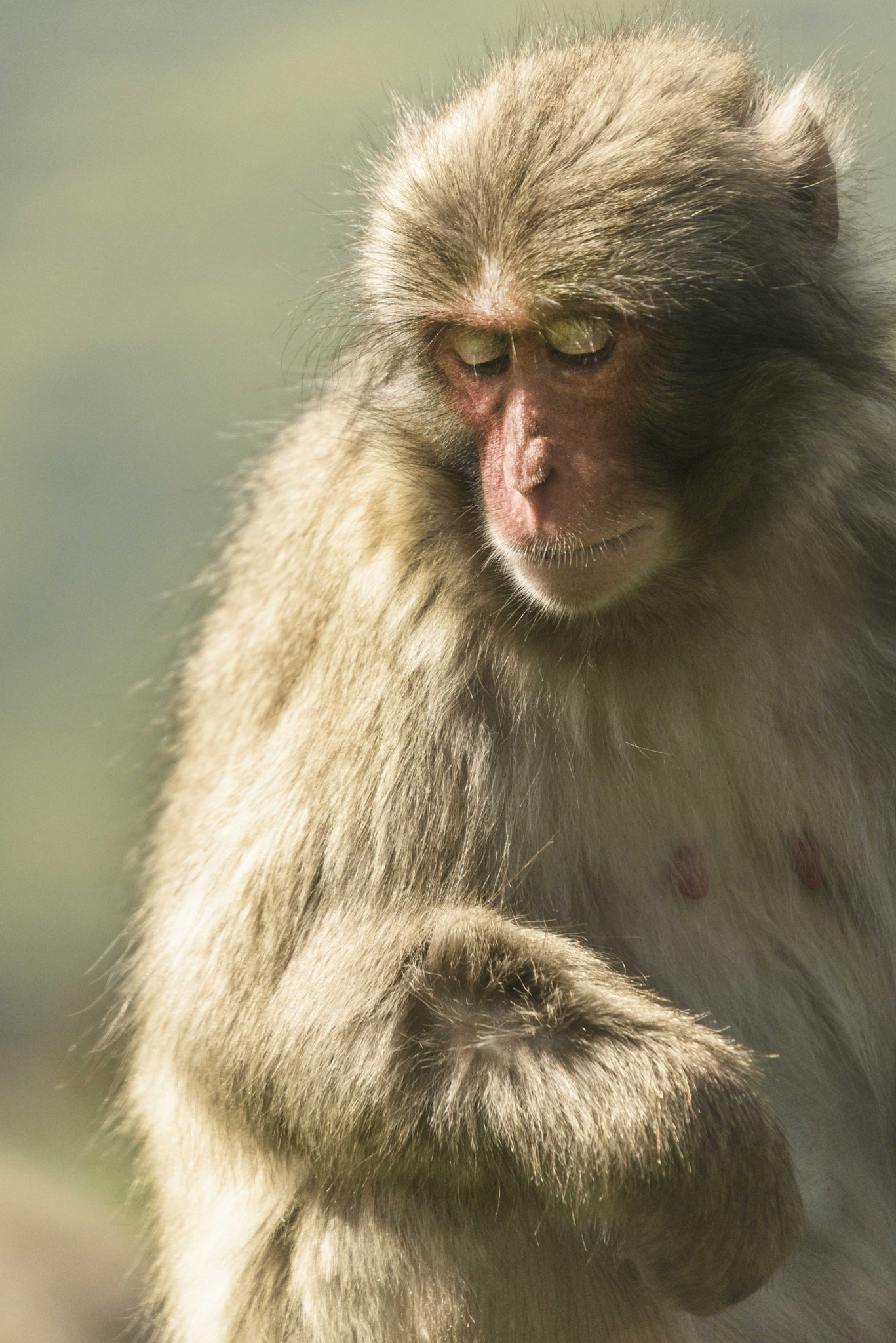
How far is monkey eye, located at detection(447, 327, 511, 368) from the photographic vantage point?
98.6 inches

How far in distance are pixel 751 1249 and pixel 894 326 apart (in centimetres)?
156

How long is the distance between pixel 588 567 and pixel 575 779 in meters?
0.49

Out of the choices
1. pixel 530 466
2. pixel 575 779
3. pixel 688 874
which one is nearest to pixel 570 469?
pixel 530 466

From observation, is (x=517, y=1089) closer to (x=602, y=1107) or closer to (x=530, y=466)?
(x=602, y=1107)

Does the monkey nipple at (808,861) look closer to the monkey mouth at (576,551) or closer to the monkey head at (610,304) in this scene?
the monkey head at (610,304)

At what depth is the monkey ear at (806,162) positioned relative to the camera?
262 centimetres

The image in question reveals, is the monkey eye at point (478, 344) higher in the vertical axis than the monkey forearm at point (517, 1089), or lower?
higher

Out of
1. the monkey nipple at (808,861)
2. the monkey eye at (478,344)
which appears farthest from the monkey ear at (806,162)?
the monkey nipple at (808,861)

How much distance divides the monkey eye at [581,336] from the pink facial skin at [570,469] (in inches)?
0.4

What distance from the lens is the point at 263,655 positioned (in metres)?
3.25

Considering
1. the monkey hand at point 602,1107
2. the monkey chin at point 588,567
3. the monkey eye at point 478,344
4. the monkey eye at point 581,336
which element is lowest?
the monkey hand at point 602,1107

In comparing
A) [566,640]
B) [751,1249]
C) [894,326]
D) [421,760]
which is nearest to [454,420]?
[566,640]

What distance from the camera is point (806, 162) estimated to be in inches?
104

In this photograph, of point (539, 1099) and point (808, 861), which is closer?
point (539, 1099)
